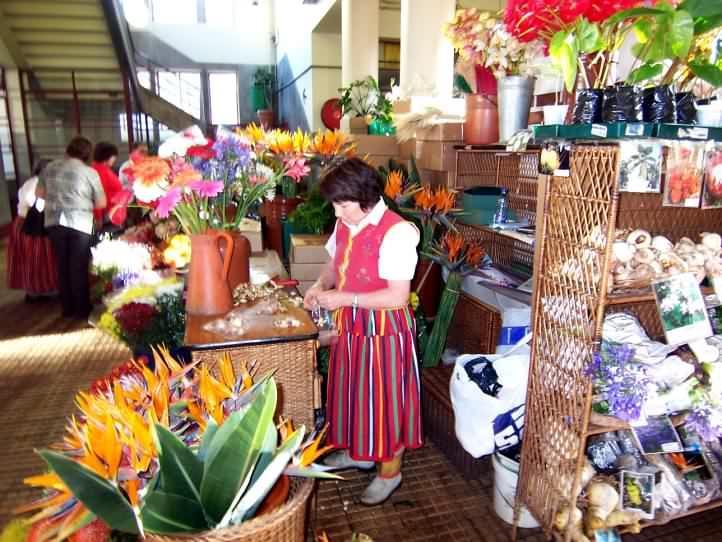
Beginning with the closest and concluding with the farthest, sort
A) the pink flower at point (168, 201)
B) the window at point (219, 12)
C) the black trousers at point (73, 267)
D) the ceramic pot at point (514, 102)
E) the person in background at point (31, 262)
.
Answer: the pink flower at point (168, 201) → the ceramic pot at point (514, 102) → the black trousers at point (73, 267) → the person in background at point (31, 262) → the window at point (219, 12)

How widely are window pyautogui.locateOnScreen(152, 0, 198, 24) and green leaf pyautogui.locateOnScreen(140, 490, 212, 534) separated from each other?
36.4ft

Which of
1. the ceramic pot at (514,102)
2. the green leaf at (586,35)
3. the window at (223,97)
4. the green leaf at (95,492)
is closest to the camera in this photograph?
the green leaf at (95,492)

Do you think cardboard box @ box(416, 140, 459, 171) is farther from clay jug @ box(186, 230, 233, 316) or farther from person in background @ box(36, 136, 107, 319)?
person in background @ box(36, 136, 107, 319)

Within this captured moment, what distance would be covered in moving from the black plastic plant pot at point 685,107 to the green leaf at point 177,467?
58.9 inches

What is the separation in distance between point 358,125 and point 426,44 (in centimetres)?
80

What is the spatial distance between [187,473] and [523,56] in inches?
76.8

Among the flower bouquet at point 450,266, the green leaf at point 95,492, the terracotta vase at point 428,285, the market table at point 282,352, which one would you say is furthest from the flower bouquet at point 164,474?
the terracotta vase at point 428,285

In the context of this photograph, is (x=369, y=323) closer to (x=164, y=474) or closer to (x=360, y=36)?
(x=164, y=474)

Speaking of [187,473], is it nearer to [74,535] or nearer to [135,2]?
[74,535]

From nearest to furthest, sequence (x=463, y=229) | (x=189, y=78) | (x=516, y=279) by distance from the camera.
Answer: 1. (x=516, y=279)
2. (x=463, y=229)
3. (x=189, y=78)


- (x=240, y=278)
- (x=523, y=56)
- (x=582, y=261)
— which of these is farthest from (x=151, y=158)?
(x=523, y=56)

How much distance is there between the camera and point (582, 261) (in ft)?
4.98

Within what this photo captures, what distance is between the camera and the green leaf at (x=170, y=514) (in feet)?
2.31

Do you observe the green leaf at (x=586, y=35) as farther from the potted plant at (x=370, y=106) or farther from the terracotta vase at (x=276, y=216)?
the terracotta vase at (x=276, y=216)
